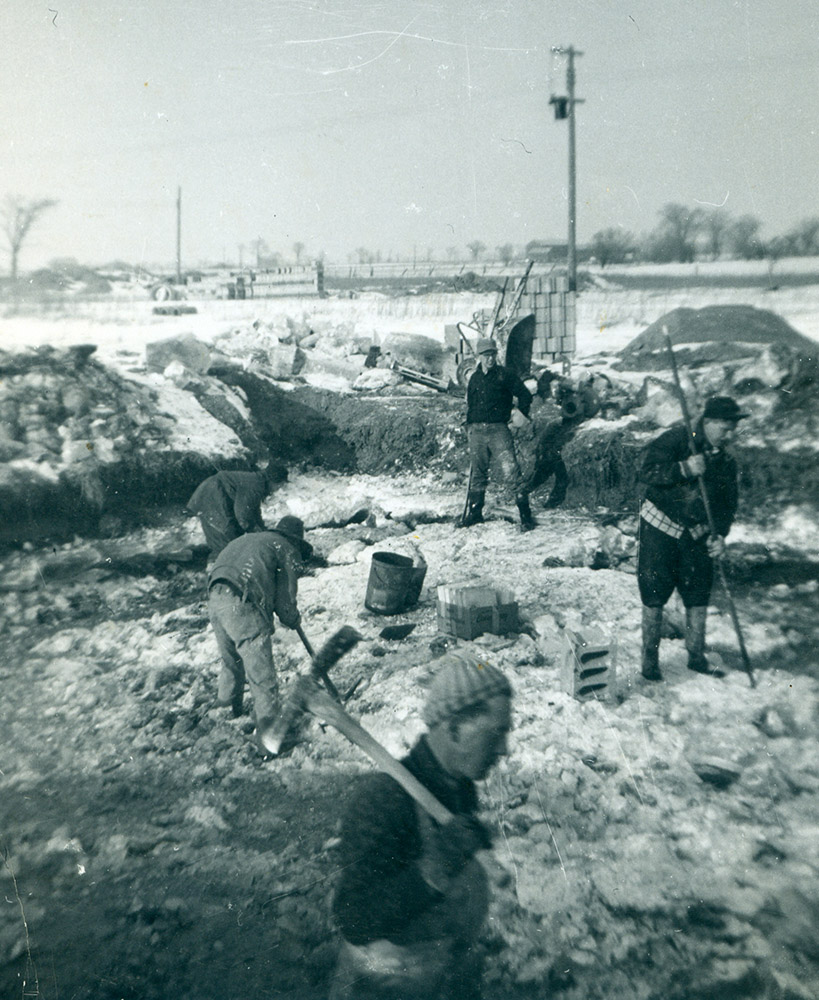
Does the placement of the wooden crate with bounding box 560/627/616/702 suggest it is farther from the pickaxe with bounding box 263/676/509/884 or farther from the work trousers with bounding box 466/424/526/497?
the work trousers with bounding box 466/424/526/497

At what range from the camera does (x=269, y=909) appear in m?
2.47

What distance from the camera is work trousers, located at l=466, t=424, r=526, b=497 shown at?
5.98m

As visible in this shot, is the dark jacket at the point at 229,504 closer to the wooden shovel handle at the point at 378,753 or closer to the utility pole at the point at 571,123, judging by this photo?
the wooden shovel handle at the point at 378,753

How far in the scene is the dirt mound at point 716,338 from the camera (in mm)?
7441

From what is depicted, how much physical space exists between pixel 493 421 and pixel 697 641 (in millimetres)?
2956

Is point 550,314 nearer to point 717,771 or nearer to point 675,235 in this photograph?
point 675,235

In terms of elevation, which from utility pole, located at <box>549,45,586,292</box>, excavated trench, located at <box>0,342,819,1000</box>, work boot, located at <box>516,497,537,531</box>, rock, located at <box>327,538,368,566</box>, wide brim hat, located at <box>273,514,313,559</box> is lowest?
excavated trench, located at <box>0,342,819,1000</box>

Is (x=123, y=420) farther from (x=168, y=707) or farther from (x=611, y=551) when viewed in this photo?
(x=611, y=551)

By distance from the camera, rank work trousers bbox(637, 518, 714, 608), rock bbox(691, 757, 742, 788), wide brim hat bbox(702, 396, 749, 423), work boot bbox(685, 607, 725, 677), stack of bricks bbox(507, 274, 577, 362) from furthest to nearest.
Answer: stack of bricks bbox(507, 274, 577, 362) < work boot bbox(685, 607, 725, 677) < work trousers bbox(637, 518, 714, 608) < wide brim hat bbox(702, 396, 749, 423) < rock bbox(691, 757, 742, 788)

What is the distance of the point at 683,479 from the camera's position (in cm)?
348

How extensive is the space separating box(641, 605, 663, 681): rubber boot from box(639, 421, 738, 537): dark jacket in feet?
1.86

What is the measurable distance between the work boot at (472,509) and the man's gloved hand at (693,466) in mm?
2811

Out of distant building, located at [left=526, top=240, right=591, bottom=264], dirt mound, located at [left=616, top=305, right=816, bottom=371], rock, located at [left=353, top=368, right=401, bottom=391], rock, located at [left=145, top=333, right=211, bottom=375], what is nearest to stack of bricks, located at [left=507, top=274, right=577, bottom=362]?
dirt mound, located at [left=616, top=305, right=816, bottom=371]

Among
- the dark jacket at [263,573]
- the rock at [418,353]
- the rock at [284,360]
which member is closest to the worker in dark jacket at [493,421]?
the dark jacket at [263,573]
